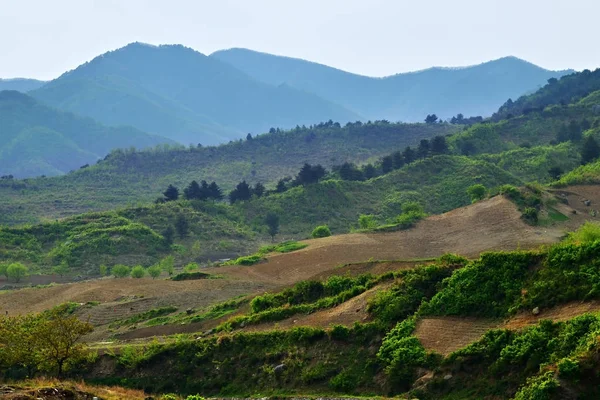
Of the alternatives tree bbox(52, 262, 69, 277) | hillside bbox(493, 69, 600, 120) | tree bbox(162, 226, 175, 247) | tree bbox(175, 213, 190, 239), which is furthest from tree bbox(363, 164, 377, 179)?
hillside bbox(493, 69, 600, 120)

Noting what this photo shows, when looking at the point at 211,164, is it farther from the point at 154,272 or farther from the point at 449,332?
the point at 449,332

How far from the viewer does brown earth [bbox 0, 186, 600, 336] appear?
146 ft

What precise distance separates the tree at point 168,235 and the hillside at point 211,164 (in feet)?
124

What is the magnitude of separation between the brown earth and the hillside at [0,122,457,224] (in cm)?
6874

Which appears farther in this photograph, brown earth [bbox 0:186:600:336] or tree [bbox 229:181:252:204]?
tree [bbox 229:181:252:204]

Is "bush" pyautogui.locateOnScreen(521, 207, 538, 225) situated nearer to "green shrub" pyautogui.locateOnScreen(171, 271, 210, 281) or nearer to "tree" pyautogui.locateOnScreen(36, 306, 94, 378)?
"green shrub" pyautogui.locateOnScreen(171, 271, 210, 281)

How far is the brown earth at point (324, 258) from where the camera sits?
44406 millimetres

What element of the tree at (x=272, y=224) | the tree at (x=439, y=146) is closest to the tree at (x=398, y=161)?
the tree at (x=439, y=146)

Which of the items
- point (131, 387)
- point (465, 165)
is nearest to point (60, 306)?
point (131, 387)

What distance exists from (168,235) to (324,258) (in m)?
33.8

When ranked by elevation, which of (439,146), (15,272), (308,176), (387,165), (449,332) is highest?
(439,146)

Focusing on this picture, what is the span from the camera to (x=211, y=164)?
148500 millimetres

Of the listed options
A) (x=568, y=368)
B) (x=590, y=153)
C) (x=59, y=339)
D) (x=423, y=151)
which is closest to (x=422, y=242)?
(x=59, y=339)

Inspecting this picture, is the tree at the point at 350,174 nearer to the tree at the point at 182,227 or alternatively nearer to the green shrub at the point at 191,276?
the tree at the point at 182,227
